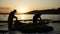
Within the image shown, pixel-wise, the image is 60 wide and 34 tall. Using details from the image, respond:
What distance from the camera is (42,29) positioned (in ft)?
11.2

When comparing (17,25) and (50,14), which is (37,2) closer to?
(50,14)

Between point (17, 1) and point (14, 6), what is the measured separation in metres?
0.24

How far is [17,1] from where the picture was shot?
6.13m

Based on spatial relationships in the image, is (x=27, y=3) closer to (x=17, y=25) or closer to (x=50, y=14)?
(x=50, y=14)

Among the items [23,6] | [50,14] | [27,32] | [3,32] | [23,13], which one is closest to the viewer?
[27,32]

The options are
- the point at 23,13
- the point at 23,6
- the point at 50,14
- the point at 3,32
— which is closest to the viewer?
the point at 3,32

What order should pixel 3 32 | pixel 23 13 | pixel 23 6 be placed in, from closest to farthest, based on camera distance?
pixel 3 32 < pixel 23 6 < pixel 23 13

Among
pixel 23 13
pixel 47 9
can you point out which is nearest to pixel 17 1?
pixel 23 13

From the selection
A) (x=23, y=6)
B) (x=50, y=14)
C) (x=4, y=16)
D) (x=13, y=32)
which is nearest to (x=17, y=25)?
(x=13, y=32)

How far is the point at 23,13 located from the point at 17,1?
0.64 meters

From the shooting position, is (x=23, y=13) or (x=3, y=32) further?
(x=23, y=13)

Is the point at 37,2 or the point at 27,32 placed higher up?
the point at 37,2

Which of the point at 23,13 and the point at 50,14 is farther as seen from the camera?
the point at 50,14

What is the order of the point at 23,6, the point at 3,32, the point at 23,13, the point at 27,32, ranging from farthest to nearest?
the point at 23,13 → the point at 23,6 → the point at 3,32 → the point at 27,32
